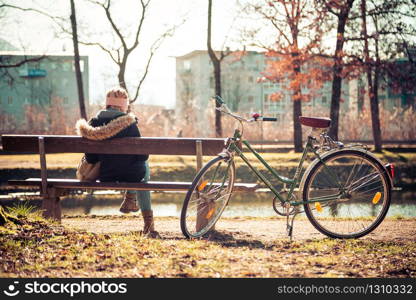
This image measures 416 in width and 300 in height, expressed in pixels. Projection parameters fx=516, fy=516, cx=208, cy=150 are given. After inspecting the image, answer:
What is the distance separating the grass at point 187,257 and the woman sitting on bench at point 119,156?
93 centimetres

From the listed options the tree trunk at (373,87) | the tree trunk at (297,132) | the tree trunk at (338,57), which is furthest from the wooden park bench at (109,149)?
the tree trunk at (297,132)

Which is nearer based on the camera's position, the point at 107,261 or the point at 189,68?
the point at 107,261

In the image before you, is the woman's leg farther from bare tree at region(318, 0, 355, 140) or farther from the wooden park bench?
bare tree at region(318, 0, 355, 140)

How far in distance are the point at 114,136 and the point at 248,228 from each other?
204 cm

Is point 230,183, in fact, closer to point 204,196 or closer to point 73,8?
point 204,196

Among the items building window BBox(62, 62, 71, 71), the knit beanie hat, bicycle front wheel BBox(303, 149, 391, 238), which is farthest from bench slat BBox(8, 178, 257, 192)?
building window BBox(62, 62, 71, 71)

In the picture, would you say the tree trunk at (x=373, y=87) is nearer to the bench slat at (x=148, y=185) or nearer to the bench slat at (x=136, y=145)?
the bench slat at (x=136, y=145)

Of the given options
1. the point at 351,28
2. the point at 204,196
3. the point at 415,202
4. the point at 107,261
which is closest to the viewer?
the point at 107,261

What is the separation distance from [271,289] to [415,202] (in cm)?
1014

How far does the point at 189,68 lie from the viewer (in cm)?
7350

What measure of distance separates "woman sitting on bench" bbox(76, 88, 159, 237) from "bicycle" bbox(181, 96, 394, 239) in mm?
943

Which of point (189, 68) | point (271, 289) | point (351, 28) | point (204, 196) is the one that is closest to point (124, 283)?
point (271, 289)

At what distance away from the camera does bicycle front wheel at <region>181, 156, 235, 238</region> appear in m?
4.91

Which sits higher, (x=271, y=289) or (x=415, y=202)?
(x=271, y=289)
